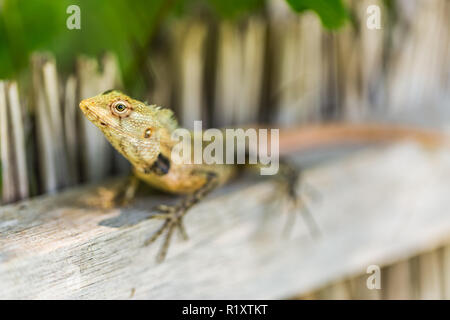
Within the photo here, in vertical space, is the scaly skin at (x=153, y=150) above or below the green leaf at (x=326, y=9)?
below

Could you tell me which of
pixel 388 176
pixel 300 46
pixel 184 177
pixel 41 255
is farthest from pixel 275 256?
pixel 300 46

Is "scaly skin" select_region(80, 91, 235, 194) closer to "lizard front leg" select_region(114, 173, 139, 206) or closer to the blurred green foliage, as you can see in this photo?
"lizard front leg" select_region(114, 173, 139, 206)

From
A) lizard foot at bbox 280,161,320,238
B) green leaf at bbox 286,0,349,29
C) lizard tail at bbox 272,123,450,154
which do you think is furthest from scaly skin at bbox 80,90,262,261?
lizard tail at bbox 272,123,450,154

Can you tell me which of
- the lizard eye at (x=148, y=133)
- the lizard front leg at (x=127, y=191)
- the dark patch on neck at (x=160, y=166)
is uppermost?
the lizard eye at (x=148, y=133)

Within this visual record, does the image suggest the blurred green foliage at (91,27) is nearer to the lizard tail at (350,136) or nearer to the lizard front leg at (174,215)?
the lizard tail at (350,136)

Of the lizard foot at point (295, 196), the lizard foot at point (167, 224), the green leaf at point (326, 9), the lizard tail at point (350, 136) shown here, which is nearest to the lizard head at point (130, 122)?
the lizard foot at point (167, 224)
